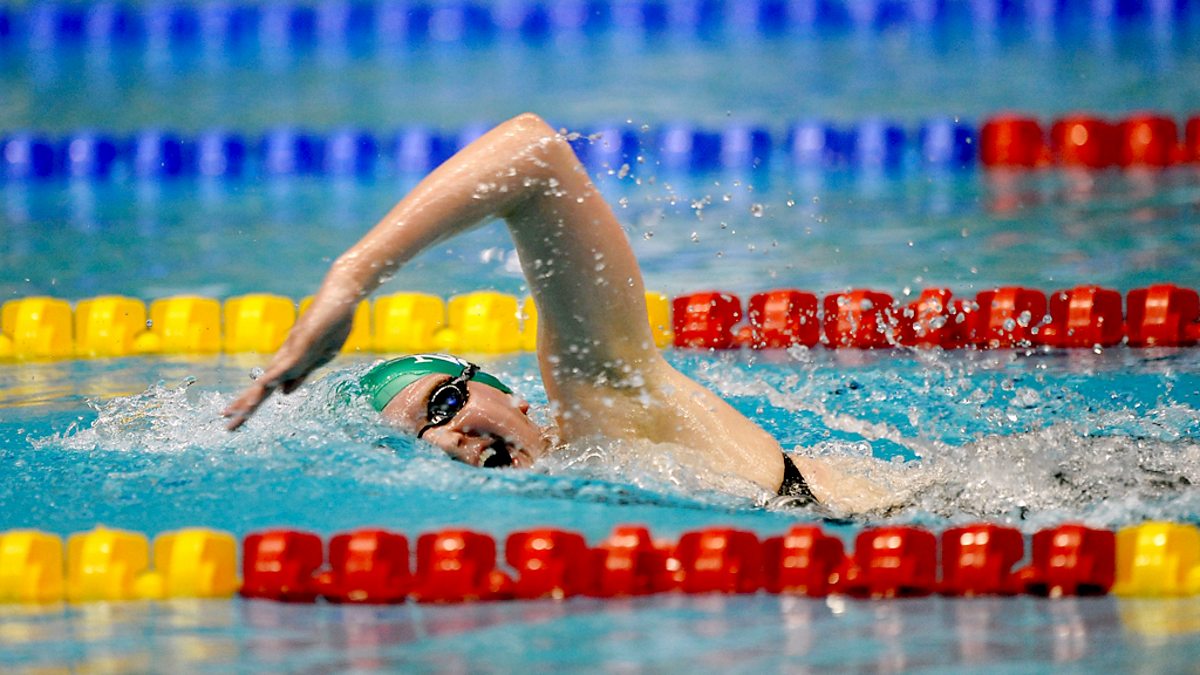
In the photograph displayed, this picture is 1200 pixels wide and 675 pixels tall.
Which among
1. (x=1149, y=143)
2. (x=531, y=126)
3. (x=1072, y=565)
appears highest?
(x=1149, y=143)

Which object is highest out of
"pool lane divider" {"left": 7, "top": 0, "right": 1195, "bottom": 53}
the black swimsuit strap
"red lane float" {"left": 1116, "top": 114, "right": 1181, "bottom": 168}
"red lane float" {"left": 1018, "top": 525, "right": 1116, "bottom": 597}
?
"pool lane divider" {"left": 7, "top": 0, "right": 1195, "bottom": 53}

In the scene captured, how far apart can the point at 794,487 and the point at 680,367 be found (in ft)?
4.92

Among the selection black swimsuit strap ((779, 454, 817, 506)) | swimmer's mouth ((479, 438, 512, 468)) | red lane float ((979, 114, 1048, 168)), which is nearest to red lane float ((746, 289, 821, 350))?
black swimsuit strap ((779, 454, 817, 506))

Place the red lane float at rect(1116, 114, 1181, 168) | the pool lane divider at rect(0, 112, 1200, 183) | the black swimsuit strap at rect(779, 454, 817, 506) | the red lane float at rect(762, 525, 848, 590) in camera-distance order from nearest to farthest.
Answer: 1. the red lane float at rect(762, 525, 848, 590)
2. the black swimsuit strap at rect(779, 454, 817, 506)
3. the red lane float at rect(1116, 114, 1181, 168)
4. the pool lane divider at rect(0, 112, 1200, 183)

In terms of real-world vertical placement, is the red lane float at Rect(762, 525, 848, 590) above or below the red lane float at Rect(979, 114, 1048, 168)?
below

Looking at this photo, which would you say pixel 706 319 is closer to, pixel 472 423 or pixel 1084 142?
pixel 472 423

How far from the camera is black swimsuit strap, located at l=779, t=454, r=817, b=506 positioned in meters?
3.18

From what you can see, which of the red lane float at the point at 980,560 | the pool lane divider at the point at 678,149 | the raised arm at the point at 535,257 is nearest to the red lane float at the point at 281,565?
the raised arm at the point at 535,257

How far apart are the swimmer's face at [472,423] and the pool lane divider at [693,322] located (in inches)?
69.8

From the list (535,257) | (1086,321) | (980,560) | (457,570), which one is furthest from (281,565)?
(1086,321)

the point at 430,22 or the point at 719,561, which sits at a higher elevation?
the point at 430,22

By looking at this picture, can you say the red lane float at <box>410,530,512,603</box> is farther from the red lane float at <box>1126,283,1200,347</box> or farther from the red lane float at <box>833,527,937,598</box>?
the red lane float at <box>1126,283,1200,347</box>

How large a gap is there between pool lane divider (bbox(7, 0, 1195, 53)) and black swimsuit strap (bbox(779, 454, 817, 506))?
7539 mm

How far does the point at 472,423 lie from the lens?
9.95 feet
